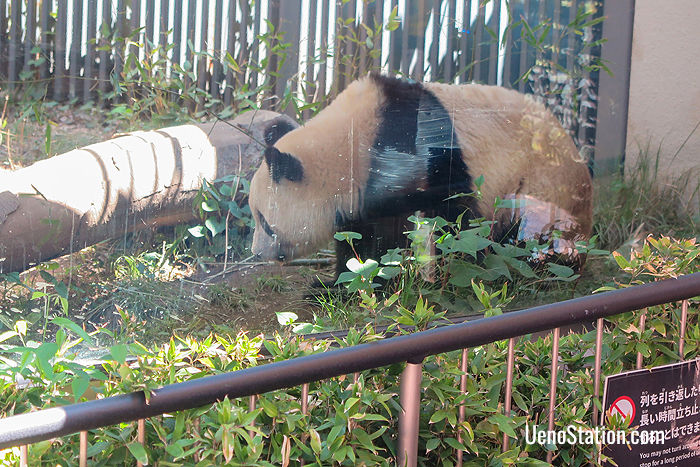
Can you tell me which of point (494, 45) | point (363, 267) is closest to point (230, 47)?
point (363, 267)

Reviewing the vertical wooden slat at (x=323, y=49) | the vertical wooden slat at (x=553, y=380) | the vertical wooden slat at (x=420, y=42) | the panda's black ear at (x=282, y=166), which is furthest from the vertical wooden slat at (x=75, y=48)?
the vertical wooden slat at (x=553, y=380)

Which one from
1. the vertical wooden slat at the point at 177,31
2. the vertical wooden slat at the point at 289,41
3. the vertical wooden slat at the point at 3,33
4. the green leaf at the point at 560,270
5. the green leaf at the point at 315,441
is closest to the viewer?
the green leaf at the point at 315,441

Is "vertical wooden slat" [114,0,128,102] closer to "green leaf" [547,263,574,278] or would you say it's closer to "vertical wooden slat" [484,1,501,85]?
"vertical wooden slat" [484,1,501,85]

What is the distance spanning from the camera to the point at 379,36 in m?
3.00

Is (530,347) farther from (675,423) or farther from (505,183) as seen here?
(505,183)

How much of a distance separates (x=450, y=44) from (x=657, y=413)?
1.75 m

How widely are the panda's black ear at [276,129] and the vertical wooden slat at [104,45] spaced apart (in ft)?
2.00

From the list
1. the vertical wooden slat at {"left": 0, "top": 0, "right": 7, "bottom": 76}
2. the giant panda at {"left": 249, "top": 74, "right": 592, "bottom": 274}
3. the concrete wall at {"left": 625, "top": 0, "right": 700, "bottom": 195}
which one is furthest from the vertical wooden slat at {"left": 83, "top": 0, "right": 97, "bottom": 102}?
the concrete wall at {"left": 625, "top": 0, "right": 700, "bottom": 195}

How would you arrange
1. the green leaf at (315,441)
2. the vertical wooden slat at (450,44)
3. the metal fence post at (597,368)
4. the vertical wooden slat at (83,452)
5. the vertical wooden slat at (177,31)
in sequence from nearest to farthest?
the vertical wooden slat at (83,452) < the green leaf at (315,441) < the metal fence post at (597,368) < the vertical wooden slat at (177,31) < the vertical wooden slat at (450,44)

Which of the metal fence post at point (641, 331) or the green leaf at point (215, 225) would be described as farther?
the green leaf at point (215, 225)

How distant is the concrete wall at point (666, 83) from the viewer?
12.1 ft

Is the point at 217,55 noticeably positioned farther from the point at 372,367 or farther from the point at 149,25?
the point at 372,367

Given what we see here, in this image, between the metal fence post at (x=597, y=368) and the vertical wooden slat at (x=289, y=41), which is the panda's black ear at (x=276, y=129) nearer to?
the vertical wooden slat at (x=289, y=41)

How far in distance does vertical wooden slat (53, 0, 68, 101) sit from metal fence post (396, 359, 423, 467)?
150 cm
